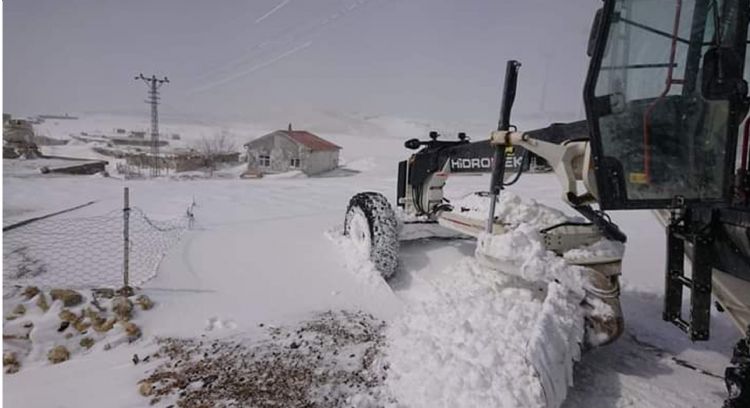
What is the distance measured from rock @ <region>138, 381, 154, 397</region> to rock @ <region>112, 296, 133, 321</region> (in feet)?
3.52

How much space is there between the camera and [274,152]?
105 ft

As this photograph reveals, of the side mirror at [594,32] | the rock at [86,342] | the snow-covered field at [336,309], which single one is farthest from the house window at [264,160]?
the side mirror at [594,32]

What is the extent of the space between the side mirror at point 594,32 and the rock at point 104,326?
3.77 meters

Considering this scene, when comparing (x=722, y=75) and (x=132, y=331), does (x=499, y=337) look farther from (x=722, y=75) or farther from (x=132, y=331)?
(x=132, y=331)

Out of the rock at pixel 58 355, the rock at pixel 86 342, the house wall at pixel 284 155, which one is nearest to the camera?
the rock at pixel 58 355

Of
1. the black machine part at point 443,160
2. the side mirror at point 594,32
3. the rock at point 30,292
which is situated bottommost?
the rock at point 30,292

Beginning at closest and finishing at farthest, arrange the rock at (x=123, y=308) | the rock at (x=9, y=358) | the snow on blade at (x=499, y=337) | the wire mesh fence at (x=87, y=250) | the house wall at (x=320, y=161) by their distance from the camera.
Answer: the snow on blade at (x=499, y=337), the rock at (x=9, y=358), the rock at (x=123, y=308), the wire mesh fence at (x=87, y=250), the house wall at (x=320, y=161)

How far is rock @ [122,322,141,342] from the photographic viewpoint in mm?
3469

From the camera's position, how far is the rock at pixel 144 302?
389 centimetres

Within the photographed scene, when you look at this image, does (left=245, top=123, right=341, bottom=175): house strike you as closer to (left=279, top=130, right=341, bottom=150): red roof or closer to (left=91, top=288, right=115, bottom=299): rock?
(left=279, top=130, right=341, bottom=150): red roof

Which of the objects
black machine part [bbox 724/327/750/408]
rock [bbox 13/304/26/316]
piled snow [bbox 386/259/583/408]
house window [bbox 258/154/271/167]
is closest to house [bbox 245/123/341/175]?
house window [bbox 258/154/271/167]

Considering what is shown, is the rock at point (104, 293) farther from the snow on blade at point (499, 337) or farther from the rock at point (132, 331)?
the snow on blade at point (499, 337)

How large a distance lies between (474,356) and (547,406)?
0.42 metres

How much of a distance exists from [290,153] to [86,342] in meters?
28.7
